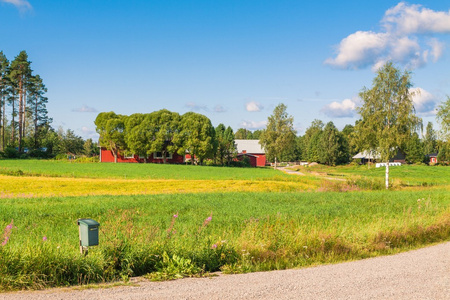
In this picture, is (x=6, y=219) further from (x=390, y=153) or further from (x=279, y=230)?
(x=390, y=153)

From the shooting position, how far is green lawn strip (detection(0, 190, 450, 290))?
8.27m

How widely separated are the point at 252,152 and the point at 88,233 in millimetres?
92721

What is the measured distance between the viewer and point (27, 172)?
42375 millimetres

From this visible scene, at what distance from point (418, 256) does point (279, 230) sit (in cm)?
385

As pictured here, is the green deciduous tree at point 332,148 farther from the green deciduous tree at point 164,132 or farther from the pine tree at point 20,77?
the pine tree at point 20,77

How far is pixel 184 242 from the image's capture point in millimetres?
10016

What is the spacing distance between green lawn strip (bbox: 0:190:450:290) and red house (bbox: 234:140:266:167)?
254 ft

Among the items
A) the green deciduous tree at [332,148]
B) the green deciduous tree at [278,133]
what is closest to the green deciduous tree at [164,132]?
the green deciduous tree at [278,133]

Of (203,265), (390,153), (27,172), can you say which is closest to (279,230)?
(203,265)

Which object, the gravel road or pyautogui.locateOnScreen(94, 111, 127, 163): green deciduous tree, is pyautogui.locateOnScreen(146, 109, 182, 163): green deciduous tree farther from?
the gravel road

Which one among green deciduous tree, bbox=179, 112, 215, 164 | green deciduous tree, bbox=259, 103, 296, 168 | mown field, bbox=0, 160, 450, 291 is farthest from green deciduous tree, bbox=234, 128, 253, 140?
mown field, bbox=0, 160, 450, 291

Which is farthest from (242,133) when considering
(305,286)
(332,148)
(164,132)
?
(305,286)

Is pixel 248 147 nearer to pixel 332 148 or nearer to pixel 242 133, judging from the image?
pixel 332 148

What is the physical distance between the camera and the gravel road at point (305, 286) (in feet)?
23.5
